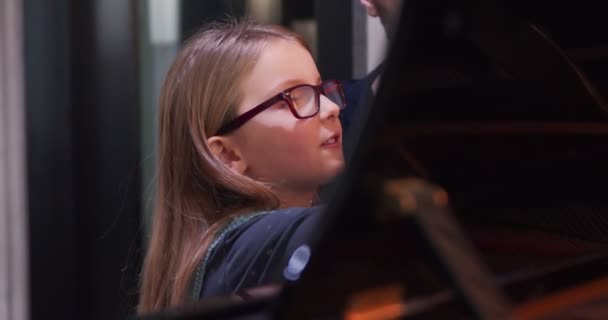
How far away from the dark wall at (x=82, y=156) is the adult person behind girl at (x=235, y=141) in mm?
1044

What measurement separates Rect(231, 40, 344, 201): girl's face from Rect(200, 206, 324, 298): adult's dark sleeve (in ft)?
0.60

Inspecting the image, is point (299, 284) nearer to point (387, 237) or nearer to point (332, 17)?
point (387, 237)

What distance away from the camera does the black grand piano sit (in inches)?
25.1

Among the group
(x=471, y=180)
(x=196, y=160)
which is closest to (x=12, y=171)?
(x=196, y=160)

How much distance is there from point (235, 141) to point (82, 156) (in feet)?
3.91

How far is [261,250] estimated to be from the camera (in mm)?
1029

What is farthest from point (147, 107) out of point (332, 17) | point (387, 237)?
point (387, 237)

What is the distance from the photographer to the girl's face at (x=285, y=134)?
4.09 ft

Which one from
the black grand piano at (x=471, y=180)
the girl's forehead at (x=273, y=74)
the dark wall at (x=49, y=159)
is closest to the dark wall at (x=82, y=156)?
the dark wall at (x=49, y=159)

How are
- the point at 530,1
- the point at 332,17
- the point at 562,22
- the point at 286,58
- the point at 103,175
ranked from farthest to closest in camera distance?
the point at 103,175, the point at 332,17, the point at 286,58, the point at 562,22, the point at 530,1

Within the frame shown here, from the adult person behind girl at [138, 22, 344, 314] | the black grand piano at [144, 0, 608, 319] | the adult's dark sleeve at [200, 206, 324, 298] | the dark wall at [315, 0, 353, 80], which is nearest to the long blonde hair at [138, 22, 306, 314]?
the adult person behind girl at [138, 22, 344, 314]

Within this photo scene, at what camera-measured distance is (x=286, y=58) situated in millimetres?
1271

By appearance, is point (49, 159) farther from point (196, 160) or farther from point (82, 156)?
point (196, 160)

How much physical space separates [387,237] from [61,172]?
180 cm
